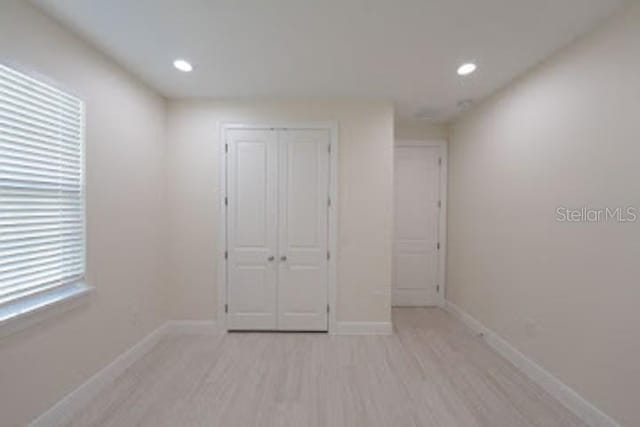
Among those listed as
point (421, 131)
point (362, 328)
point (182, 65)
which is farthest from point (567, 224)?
point (182, 65)

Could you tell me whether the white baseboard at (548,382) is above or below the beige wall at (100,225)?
below

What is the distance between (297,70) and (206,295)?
2527 millimetres

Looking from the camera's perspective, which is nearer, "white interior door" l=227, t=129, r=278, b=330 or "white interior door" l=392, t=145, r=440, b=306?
"white interior door" l=227, t=129, r=278, b=330

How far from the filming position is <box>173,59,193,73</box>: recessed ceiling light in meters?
2.53

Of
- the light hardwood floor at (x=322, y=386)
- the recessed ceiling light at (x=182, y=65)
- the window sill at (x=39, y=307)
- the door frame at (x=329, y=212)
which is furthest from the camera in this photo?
the door frame at (x=329, y=212)

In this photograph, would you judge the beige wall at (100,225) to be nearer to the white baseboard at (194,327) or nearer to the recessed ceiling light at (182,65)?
the white baseboard at (194,327)

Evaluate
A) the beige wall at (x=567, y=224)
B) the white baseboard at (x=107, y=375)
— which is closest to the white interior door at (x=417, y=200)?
the beige wall at (x=567, y=224)

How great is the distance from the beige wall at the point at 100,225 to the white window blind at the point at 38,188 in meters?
0.10

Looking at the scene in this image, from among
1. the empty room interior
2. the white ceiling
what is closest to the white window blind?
the empty room interior

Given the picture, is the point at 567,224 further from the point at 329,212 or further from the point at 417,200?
the point at 417,200

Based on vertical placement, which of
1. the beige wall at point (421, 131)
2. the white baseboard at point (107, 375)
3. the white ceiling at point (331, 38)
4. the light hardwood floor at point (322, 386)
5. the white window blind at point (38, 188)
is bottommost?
the light hardwood floor at point (322, 386)

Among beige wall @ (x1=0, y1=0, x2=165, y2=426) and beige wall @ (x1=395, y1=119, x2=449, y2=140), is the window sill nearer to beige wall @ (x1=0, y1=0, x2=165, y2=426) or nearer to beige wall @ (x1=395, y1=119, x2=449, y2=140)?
beige wall @ (x1=0, y1=0, x2=165, y2=426)

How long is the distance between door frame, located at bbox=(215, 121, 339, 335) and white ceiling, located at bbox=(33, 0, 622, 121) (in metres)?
0.44

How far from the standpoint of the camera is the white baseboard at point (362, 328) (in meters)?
3.43
